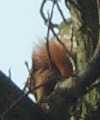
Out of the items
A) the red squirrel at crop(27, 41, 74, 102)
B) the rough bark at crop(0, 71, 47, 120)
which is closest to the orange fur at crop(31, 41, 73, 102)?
the red squirrel at crop(27, 41, 74, 102)

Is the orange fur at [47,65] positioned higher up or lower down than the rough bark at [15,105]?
lower down

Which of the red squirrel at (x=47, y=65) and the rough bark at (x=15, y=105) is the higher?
the rough bark at (x=15, y=105)

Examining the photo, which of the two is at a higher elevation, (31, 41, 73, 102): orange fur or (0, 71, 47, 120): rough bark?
(0, 71, 47, 120): rough bark

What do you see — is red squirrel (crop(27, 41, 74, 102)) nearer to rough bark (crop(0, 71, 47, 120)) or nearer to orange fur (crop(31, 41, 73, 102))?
orange fur (crop(31, 41, 73, 102))

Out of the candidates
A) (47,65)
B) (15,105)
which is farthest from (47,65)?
(15,105)

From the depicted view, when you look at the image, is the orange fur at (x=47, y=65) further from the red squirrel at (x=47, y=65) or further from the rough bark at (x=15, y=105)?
the rough bark at (x=15, y=105)

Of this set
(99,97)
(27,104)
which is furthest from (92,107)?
(27,104)

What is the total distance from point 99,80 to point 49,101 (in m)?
0.17

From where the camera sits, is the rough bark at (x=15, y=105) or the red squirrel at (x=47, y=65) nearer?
the rough bark at (x=15, y=105)

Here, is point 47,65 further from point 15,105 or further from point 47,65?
point 15,105

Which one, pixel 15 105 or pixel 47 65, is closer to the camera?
pixel 15 105

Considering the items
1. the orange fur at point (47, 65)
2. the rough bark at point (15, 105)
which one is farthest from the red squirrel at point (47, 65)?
the rough bark at point (15, 105)

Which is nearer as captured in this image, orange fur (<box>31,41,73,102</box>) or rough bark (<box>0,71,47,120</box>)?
rough bark (<box>0,71,47,120</box>)

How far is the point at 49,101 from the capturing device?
156 centimetres
